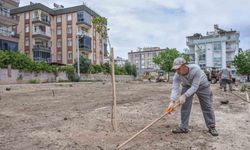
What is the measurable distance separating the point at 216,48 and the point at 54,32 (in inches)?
1671

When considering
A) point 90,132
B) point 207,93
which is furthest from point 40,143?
point 207,93

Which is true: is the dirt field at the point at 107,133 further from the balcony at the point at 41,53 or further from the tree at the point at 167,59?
the tree at the point at 167,59

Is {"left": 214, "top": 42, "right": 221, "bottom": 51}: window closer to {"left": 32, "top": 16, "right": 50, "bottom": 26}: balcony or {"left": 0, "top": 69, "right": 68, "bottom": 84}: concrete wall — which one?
{"left": 32, "top": 16, "right": 50, "bottom": 26}: balcony

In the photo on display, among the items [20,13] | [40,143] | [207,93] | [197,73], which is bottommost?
[40,143]

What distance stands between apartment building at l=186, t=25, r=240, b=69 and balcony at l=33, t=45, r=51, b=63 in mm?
37777

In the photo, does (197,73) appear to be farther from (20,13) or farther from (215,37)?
(215,37)

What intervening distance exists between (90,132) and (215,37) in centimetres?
7451

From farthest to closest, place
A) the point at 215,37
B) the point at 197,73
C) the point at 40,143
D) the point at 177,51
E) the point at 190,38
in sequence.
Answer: the point at 190,38
the point at 215,37
the point at 177,51
the point at 197,73
the point at 40,143

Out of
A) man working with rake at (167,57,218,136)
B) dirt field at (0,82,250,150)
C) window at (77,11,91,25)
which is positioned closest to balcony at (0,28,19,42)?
window at (77,11,91,25)

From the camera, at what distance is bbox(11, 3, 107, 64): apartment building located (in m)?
55.2

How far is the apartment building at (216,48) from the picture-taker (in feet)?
242

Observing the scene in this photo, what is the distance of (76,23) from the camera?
57.0 meters

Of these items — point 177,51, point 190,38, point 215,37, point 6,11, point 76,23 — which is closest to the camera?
point 6,11

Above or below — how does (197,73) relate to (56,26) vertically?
below
